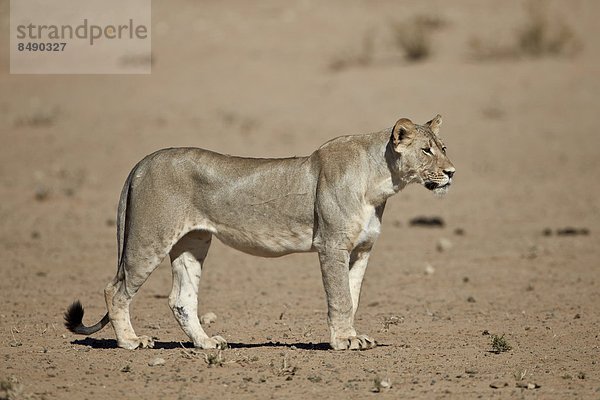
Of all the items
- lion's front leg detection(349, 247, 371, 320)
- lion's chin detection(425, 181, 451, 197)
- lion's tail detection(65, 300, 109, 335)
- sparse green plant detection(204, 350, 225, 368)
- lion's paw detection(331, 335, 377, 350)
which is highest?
lion's chin detection(425, 181, 451, 197)

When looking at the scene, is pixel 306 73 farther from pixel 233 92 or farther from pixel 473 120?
pixel 473 120

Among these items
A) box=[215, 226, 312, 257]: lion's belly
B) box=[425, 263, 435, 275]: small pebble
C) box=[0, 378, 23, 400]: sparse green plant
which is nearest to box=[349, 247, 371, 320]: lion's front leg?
box=[215, 226, 312, 257]: lion's belly

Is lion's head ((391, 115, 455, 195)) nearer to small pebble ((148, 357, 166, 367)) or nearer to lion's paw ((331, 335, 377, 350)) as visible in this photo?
lion's paw ((331, 335, 377, 350))

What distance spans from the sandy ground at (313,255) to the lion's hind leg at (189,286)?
242 mm

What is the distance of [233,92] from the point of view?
23375mm

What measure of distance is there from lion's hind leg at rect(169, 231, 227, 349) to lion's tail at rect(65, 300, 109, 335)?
569mm

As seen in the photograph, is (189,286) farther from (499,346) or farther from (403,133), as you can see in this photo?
(499,346)

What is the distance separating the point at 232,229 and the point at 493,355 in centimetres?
223

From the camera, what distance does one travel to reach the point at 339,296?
26.1 feet

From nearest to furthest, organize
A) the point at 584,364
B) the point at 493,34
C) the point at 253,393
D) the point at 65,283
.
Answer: the point at 253,393 < the point at 584,364 < the point at 65,283 < the point at 493,34

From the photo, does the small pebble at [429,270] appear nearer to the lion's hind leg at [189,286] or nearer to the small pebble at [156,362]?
the lion's hind leg at [189,286]

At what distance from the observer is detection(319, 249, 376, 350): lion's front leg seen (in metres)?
7.95

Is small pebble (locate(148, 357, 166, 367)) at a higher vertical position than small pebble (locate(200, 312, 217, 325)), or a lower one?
lower

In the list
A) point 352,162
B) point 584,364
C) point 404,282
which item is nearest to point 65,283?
point 404,282
